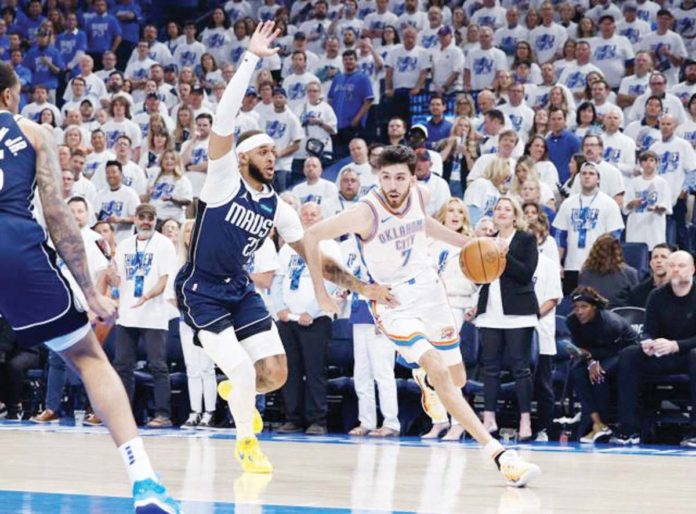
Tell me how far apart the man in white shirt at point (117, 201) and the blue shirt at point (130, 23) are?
6900 millimetres

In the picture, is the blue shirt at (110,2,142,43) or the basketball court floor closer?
the basketball court floor

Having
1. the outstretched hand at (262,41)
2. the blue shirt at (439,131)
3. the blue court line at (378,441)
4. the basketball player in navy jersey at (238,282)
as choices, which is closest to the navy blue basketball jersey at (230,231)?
the basketball player in navy jersey at (238,282)

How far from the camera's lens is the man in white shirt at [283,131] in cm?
1688

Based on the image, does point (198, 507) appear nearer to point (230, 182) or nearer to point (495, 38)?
point (230, 182)

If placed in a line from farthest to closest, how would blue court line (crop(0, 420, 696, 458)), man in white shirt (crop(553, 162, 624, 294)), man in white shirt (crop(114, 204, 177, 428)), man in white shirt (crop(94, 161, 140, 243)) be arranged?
1. man in white shirt (crop(94, 161, 140, 243))
2. man in white shirt (crop(553, 162, 624, 294))
3. man in white shirt (crop(114, 204, 177, 428))
4. blue court line (crop(0, 420, 696, 458))

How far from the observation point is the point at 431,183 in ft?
45.8

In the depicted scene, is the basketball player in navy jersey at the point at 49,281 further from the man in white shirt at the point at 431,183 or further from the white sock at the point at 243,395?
the man in white shirt at the point at 431,183

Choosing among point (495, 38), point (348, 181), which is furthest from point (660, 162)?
point (495, 38)

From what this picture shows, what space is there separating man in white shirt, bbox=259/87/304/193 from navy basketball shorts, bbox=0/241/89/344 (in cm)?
1134

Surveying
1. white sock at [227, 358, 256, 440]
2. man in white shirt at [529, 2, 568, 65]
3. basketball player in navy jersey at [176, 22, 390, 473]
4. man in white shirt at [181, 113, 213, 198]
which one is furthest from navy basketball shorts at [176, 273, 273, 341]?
man in white shirt at [529, 2, 568, 65]

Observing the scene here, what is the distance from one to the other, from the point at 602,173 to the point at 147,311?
16.7 feet

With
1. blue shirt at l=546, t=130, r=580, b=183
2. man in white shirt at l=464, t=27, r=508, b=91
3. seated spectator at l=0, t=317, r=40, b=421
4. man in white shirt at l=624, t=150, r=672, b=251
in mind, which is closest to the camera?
man in white shirt at l=624, t=150, r=672, b=251

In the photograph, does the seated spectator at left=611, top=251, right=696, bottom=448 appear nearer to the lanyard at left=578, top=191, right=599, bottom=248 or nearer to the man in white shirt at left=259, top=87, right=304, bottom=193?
the lanyard at left=578, top=191, right=599, bottom=248

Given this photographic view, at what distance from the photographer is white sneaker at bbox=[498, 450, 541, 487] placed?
7316mm
